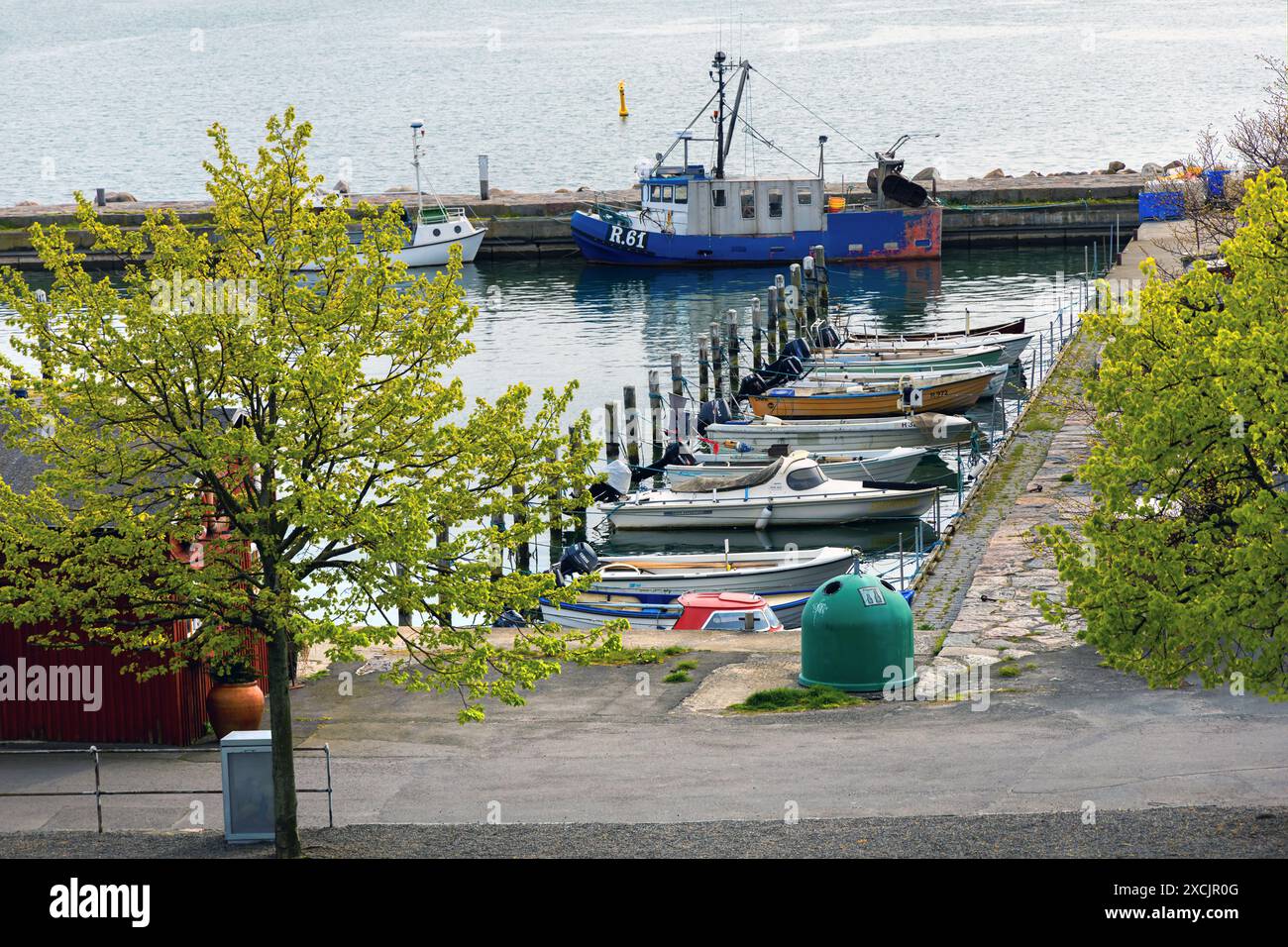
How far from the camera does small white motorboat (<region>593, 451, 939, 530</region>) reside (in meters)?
37.7

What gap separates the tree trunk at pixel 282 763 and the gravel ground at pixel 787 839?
0.94 ft

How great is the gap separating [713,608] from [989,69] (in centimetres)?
17342

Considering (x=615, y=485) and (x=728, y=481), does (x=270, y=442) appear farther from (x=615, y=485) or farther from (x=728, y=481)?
(x=615, y=485)

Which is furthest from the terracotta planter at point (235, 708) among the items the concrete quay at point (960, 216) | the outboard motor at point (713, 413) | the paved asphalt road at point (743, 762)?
the concrete quay at point (960, 216)

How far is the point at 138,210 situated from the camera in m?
79.3

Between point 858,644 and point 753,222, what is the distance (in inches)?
2190

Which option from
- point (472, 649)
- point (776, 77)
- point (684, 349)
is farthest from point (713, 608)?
point (776, 77)

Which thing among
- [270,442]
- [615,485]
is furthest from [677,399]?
[270,442]

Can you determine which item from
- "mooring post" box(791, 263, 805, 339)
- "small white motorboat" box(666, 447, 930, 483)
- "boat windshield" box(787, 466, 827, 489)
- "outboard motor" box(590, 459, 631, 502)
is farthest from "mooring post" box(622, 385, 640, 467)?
"mooring post" box(791, 263, 805, 339)

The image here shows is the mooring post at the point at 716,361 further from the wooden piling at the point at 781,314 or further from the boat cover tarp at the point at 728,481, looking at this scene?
the boat cover tarp at the point at 728,481

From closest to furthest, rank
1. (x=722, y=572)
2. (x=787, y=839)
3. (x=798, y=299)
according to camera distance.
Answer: (x=787, y=839), (x=722, y=572), (x=798, y=299)

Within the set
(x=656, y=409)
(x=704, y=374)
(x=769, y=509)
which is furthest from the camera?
(x=704, y=374)

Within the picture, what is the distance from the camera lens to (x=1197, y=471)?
1516cm
